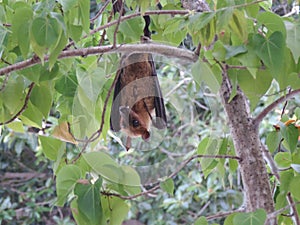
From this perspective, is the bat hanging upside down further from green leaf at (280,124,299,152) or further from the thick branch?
green leaf at (280,124,299,152)

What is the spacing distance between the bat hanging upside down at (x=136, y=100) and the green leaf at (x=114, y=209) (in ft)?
0.26

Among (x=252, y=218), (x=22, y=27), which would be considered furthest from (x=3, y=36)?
(x=252, y=218)

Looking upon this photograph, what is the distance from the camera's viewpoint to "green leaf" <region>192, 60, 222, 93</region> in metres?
0.69

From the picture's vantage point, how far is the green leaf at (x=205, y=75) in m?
0.69

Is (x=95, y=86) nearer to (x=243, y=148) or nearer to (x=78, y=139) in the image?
(x=78, y=139)

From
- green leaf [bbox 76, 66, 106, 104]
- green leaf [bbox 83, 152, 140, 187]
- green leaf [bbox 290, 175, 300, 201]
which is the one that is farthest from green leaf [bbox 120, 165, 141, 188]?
green leaf [bbox 290, 175, 300, 201]

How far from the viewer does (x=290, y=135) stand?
0.79m

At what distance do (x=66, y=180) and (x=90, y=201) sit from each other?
5 centimetres

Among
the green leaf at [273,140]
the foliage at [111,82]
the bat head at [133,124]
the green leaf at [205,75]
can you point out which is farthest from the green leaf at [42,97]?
the green leaf at [273,140]

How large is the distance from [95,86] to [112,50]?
0.17 feet

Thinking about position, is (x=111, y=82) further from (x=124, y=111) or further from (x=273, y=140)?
(x=273, y=140)

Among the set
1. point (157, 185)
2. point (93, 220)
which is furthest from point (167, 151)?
point (93, 220)

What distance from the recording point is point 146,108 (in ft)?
2.67

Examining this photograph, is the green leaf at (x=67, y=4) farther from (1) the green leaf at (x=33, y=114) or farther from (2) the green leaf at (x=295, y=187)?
(2) the green leaf at (x=295, y=187)
